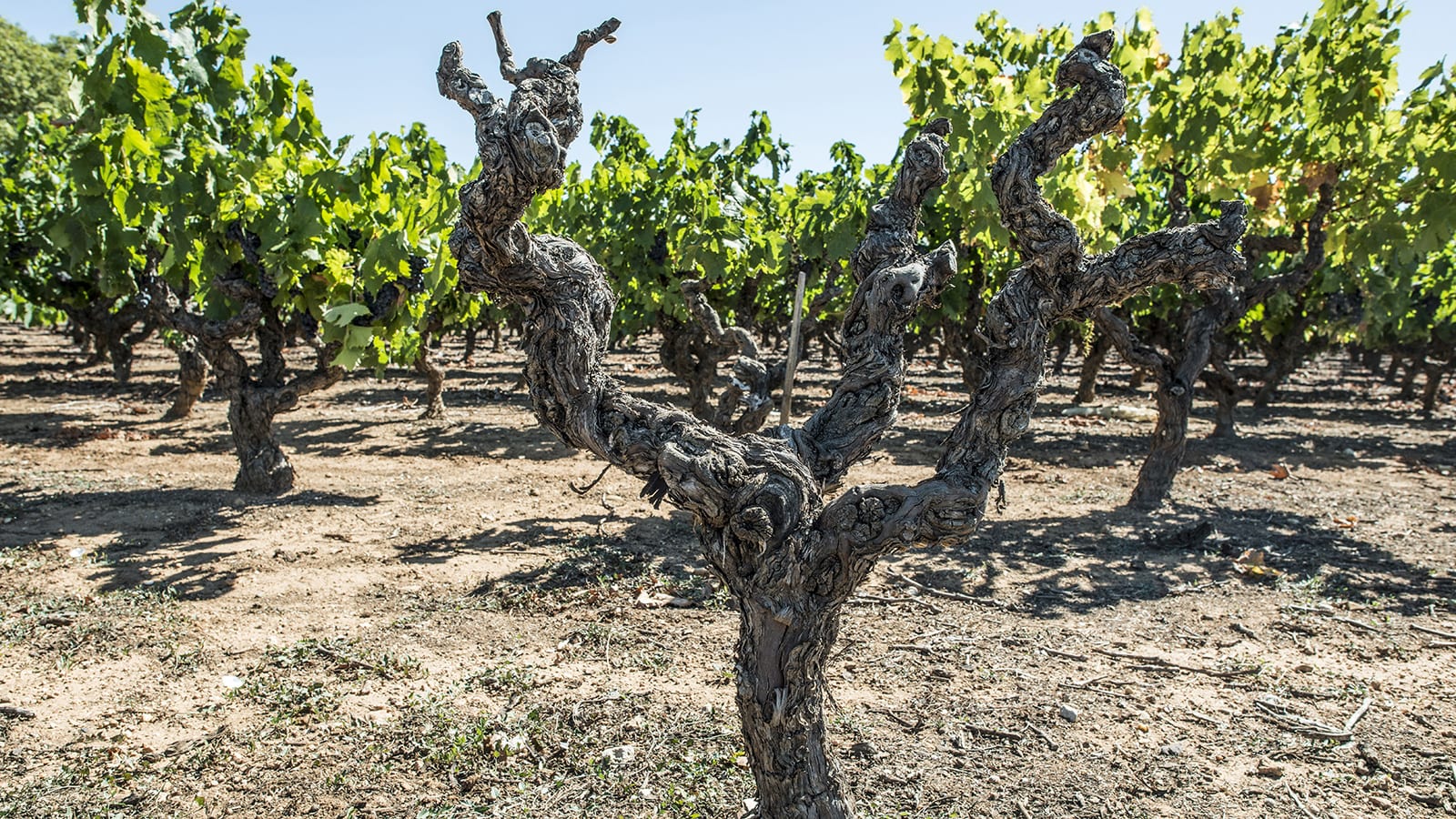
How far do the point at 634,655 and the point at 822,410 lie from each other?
2661mm

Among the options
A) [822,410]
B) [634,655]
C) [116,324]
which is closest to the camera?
[822,410]

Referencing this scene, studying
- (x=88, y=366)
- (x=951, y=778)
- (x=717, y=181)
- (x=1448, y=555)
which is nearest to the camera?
(x=951, y=778)

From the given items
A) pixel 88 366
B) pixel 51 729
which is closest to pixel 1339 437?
pixel 51 729

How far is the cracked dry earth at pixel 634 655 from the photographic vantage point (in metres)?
4.17

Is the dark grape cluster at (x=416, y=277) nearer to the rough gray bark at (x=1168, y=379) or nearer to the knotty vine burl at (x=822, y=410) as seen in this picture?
the knotty vine burl at (x=822, y=410)

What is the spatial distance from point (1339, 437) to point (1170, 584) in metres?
11.3

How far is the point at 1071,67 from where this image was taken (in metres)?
3.26

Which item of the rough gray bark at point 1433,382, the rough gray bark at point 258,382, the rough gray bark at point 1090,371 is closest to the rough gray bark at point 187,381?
the rough gray bark at point 258,382

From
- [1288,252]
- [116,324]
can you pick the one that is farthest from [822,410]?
[116,324]

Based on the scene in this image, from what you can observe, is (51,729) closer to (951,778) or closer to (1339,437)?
(951,778)

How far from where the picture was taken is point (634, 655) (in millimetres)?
5547

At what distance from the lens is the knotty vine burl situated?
2826 millimetres

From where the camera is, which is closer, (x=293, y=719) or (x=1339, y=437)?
(x=293, y=719)

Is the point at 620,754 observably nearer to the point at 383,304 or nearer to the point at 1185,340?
the point at 383,304
